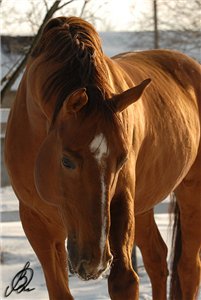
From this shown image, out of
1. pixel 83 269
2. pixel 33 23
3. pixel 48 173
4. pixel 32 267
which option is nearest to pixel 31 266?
pixel 32 267

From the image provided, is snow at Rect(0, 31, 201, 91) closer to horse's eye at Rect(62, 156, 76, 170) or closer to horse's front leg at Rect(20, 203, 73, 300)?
horse's front leg at Rect(20, 203, 73, 300)

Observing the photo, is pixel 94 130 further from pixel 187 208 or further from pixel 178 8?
pixel 178 8

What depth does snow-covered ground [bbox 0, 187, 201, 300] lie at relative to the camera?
17.7ft

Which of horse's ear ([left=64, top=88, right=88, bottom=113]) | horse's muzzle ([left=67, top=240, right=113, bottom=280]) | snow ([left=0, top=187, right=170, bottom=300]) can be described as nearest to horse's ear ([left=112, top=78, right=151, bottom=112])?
horse's ear ([left=64, top=88, right=88, bottom=113])

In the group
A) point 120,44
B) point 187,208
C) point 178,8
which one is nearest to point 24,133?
point 187,208

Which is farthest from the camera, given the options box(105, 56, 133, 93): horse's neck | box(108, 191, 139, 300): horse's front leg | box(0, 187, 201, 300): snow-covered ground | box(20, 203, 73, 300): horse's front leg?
box(0, 187, 201, 300): snow-covered ground

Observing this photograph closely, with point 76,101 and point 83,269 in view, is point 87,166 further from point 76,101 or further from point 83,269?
point 83,269

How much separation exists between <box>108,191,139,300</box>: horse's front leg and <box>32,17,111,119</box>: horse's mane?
0.48m

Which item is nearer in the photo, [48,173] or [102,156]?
[102,156]

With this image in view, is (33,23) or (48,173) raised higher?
(48,173)

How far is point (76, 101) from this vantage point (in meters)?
2.70

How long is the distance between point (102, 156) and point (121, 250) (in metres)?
0.53

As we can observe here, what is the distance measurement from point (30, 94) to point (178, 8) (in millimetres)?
7025

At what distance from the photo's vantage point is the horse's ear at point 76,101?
105 inches
